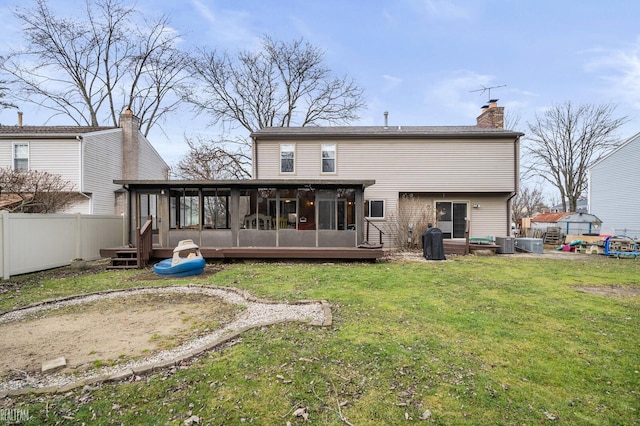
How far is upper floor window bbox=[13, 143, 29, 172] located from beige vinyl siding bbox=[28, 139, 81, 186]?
0.81 feet

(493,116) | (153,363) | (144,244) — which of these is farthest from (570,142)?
(153,363)

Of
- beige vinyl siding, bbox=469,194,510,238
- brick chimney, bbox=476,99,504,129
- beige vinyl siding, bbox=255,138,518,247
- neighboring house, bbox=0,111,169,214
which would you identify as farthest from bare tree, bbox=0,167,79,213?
brick chimney, bbox=476,99,504,129

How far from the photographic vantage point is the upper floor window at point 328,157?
47.0 feet

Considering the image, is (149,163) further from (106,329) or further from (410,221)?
(106,329)

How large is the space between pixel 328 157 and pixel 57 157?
39.5ft

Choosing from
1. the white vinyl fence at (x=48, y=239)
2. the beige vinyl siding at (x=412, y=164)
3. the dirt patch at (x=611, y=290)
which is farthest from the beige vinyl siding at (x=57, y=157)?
the dirt patch at (x=611, y=290)

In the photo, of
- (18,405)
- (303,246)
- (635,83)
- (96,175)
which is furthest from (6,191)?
(635,83)

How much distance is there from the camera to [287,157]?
47.1 ft

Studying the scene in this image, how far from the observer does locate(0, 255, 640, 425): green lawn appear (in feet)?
8.25

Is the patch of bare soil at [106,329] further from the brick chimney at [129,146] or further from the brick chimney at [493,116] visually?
the brick chimney at [493,116]

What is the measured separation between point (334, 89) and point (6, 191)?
19840 mm

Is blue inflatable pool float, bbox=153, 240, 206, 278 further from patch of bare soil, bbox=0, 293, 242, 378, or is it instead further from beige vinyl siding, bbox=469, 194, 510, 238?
beige vinyl siding, bbox=469, 194, 510, 238

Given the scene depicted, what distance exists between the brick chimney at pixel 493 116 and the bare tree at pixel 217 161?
48.2ft

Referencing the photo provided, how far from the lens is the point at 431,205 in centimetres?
1448
